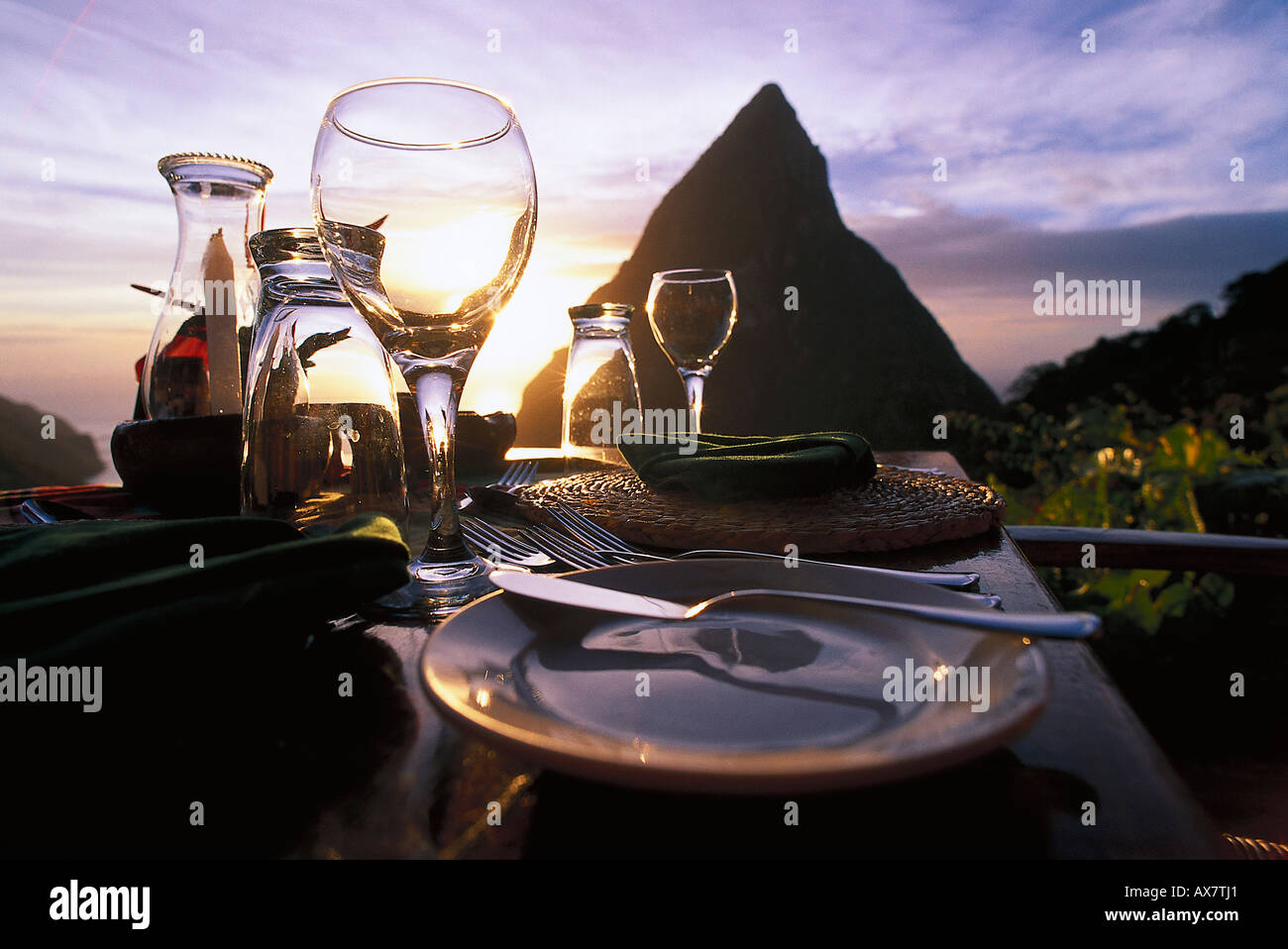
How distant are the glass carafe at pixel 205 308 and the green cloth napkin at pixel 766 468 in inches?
20.0

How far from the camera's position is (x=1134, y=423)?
3033 millimetres

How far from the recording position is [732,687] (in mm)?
324

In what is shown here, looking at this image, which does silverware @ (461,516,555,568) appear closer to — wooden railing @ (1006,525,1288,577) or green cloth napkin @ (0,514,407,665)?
green cloth napkin @ (0,514,407,665)

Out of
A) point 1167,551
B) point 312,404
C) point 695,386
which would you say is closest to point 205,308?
point 312,404

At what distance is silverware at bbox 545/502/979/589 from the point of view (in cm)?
47

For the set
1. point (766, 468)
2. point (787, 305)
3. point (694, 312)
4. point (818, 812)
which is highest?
point (787, 305)

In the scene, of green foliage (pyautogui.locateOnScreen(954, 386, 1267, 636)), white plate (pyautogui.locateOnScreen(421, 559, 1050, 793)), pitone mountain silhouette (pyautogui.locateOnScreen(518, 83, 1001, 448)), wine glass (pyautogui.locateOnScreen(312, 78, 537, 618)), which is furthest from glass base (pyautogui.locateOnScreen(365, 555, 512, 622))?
pitone mountain silhouette (pyautogui.locateOnScreen(518, 83, 1001, 448))

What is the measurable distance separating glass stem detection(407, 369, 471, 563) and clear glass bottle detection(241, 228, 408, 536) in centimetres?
6

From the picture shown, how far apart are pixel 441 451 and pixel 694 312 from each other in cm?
81

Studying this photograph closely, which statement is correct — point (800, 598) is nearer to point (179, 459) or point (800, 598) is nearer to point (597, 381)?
point (179, 459)

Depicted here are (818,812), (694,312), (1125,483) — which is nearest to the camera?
(818,812)

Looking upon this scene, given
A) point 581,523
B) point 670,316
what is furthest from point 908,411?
point 581,523

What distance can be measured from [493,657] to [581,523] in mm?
412
